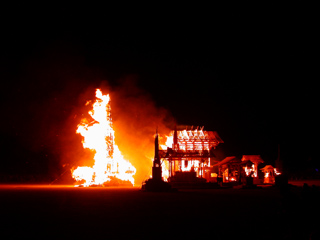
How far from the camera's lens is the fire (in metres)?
35.1

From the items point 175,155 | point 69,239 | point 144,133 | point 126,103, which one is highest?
point 126,103

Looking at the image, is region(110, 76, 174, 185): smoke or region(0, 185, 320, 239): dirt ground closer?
region(0, 185, 320, 239): dirt ground

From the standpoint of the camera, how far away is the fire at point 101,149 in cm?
3512

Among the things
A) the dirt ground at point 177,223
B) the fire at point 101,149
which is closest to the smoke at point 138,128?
the fire at point 101,149

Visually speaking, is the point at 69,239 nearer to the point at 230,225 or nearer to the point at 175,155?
the point at 230,225

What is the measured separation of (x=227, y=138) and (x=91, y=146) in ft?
83.6

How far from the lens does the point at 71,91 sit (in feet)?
130

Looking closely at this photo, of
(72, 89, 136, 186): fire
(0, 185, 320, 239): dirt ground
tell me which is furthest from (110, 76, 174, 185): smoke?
(0, 185, 320, 239): dirt ground

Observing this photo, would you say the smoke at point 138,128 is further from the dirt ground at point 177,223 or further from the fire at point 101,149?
the dirt ground at point 177,223

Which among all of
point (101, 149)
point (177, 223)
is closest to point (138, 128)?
point (101, 149)

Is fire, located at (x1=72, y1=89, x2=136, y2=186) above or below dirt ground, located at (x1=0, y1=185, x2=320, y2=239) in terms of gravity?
above

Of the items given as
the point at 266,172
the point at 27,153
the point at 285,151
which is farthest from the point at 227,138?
the point at 27,153

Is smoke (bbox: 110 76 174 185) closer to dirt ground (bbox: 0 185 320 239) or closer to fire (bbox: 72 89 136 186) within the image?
fire (bbox: 72 89 136 186)

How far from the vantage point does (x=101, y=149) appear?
116 feet
